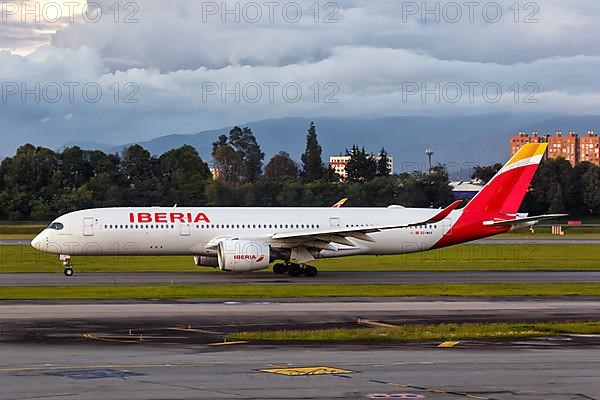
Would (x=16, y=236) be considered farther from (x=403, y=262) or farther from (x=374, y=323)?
(x=374, y=323)

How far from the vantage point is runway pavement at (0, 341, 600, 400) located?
17078 mm

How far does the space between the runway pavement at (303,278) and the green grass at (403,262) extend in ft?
10.8

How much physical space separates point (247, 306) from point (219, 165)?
139 m

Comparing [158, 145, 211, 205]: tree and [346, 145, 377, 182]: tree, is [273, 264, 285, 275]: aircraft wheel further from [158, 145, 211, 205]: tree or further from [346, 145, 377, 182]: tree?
[346, 145, 377, 182]: tree

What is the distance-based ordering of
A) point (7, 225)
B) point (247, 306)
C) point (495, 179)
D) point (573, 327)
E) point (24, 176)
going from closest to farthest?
point (573, 327) → point (247, 306) → point (495, 179) → point (7, 225) → point (24, 176)

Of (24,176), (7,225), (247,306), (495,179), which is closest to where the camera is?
(247,306)

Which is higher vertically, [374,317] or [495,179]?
[495,179]

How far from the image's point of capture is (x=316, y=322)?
28062 mm

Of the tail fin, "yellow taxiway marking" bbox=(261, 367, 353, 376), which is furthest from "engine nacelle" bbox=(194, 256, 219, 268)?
"yellow taxiway marking" bbox=(261, 367, 353, 376)

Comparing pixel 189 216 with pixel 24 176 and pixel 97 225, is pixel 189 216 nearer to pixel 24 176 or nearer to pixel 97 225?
pixel 97 225

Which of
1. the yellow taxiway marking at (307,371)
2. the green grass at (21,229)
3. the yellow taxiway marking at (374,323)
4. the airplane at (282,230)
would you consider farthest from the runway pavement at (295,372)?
the green grass at (21,229)

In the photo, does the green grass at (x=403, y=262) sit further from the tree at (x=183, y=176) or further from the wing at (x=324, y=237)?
the tree at (x=183, y=176)

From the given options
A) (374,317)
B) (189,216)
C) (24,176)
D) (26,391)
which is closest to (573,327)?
(374,317)

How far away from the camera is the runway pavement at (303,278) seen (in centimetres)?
4203
